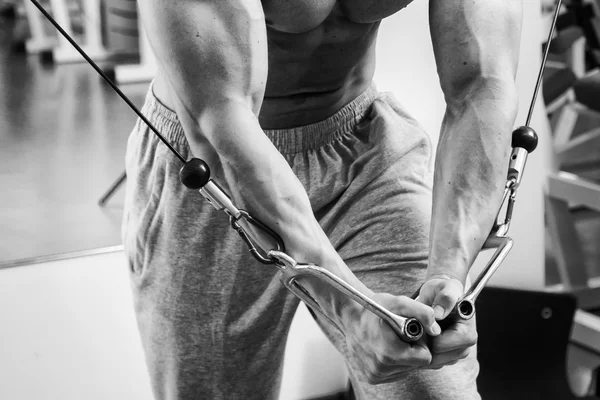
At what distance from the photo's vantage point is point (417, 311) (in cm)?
75

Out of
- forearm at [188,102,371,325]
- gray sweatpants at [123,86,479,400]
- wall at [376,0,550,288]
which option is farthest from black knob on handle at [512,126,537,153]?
wall at [376,0,550,288]

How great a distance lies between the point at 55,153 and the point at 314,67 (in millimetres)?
954

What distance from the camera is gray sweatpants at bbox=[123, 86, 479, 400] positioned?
3.32 ft

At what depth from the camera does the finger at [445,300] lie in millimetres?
782

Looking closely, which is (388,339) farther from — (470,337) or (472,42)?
(472,42)

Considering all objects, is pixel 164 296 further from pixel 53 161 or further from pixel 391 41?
pixel 391 41

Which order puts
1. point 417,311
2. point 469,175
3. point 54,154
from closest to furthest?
point 417,311 → point 469,175 → point 54,154

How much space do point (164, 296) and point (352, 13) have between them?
→ 0.45m

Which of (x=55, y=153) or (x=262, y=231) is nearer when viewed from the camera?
(x=262, y=231)

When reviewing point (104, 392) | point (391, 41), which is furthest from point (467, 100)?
point (104, 392)

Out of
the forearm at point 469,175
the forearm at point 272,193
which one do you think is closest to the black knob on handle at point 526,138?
the forearm at point 469,175

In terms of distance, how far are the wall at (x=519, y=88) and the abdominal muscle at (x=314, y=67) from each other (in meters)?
0.73

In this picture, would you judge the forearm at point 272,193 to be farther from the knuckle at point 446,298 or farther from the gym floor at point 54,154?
the gym floor at point 54,154

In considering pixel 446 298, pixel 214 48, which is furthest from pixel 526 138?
pixel 214 48
